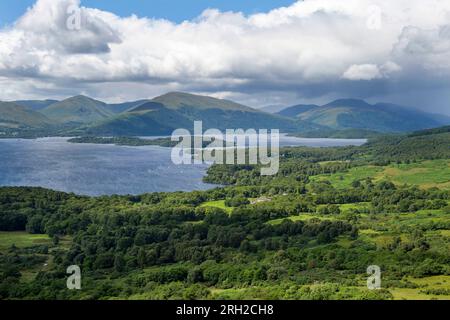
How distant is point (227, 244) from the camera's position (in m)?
67.1

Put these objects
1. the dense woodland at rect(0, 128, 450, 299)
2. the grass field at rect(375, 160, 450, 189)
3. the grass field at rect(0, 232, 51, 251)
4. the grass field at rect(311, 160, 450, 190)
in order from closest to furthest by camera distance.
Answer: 1. the dense woodland at rect(0, 128, 450, 299)
2. the grass field at rect(0, 232, 51, 251)
3. the grass field at rect(375, 160, 450, 189)
4. the grass field at rect(311, 160, 450, 190)

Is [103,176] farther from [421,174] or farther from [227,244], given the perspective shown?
[227,244]

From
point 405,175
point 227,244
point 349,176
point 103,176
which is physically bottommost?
point 227,244

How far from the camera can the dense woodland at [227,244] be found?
4516 centimetres

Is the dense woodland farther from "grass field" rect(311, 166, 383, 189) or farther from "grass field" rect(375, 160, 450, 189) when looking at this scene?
"grass field" rect(311, 166, 383, 189)

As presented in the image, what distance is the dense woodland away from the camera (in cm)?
4516

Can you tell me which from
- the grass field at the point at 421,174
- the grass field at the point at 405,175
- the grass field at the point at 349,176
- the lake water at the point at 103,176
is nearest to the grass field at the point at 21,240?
the lake water at the point at 103,176

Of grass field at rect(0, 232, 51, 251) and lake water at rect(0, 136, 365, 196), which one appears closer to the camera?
grass field at rect(0, 232, 51, 251)

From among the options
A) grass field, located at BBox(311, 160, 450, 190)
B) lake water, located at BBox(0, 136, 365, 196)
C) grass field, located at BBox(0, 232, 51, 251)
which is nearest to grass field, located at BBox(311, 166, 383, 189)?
grass field, located at BBox(311, 160, 450, 190)

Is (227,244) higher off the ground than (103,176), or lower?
lower

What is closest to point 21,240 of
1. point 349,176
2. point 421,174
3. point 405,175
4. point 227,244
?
point 227,244

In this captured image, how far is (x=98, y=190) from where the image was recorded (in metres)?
129

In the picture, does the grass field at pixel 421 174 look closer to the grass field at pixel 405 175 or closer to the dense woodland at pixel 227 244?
the grass field at pixel 405 175
